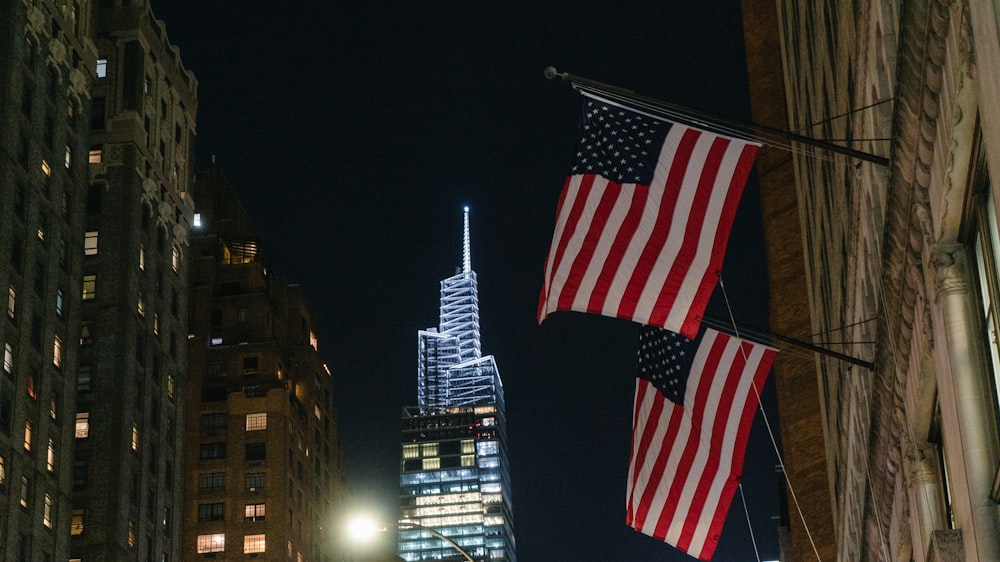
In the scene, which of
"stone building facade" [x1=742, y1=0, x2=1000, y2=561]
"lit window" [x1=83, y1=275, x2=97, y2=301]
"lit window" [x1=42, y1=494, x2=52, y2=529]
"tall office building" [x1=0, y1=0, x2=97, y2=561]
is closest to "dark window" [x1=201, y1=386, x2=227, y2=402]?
"lit window" [x1=83, y1=275, x2=97, y2=301]

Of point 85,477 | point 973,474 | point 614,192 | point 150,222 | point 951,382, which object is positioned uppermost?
point 150,222

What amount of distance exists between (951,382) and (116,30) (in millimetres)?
104740

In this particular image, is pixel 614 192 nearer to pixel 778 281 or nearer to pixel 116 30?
pixel 778 281

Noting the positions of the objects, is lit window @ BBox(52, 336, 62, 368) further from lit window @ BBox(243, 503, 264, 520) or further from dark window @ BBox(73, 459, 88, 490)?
lit window @ BBox(243, 503, 264, 520)

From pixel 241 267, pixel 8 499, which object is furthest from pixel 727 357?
pixel 241 267

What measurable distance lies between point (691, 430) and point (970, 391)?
6.76m

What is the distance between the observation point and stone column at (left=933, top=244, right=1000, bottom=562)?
57.1ft

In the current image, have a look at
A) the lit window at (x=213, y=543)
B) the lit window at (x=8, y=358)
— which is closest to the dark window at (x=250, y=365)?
the lit window at (x=213, y=543)

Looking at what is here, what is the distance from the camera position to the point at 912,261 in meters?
19.8

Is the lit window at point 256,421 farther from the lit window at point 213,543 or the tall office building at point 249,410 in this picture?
the lit window at point 213,543

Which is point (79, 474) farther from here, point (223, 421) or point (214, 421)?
point (214, 421)

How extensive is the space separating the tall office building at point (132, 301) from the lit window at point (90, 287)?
0.32 ft

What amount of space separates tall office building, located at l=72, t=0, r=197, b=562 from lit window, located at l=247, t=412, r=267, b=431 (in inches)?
897

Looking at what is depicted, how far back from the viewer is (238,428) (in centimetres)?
13875
